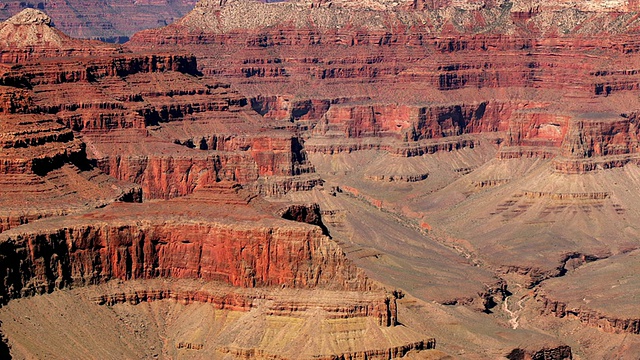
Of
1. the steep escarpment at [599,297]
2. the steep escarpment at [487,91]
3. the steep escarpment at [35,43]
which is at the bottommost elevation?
the steep escarpment at [599,297]

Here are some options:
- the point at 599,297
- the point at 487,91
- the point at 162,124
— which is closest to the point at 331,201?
the point at 162,124

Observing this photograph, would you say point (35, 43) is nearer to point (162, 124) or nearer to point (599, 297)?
point (162, 124)

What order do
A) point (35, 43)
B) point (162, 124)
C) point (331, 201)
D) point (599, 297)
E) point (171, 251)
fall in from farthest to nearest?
point (35, 43) < point (162, 124) < point (331, 201) < point (599, 297) < point (171, 251)

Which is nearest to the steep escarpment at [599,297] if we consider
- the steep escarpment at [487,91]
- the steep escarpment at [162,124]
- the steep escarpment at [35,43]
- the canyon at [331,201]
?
the canyon at [331,201]

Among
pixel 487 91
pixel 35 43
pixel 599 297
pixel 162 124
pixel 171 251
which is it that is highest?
pixel 35 43

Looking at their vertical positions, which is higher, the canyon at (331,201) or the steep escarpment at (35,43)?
the steep escarpment at (35,43)

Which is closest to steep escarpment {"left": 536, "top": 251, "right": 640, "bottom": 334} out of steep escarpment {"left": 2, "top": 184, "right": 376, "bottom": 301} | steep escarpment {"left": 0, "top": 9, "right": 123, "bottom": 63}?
steep escarpment {"left": 2, "top": 184, "right": 376, "bottom": 301}

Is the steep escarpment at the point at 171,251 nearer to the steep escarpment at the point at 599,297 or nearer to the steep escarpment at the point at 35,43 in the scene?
the steep escarpment at the point at 599,297

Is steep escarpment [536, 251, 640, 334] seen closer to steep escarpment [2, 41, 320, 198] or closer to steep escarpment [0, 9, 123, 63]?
steep escarpment [2, 41, 320, 198]
